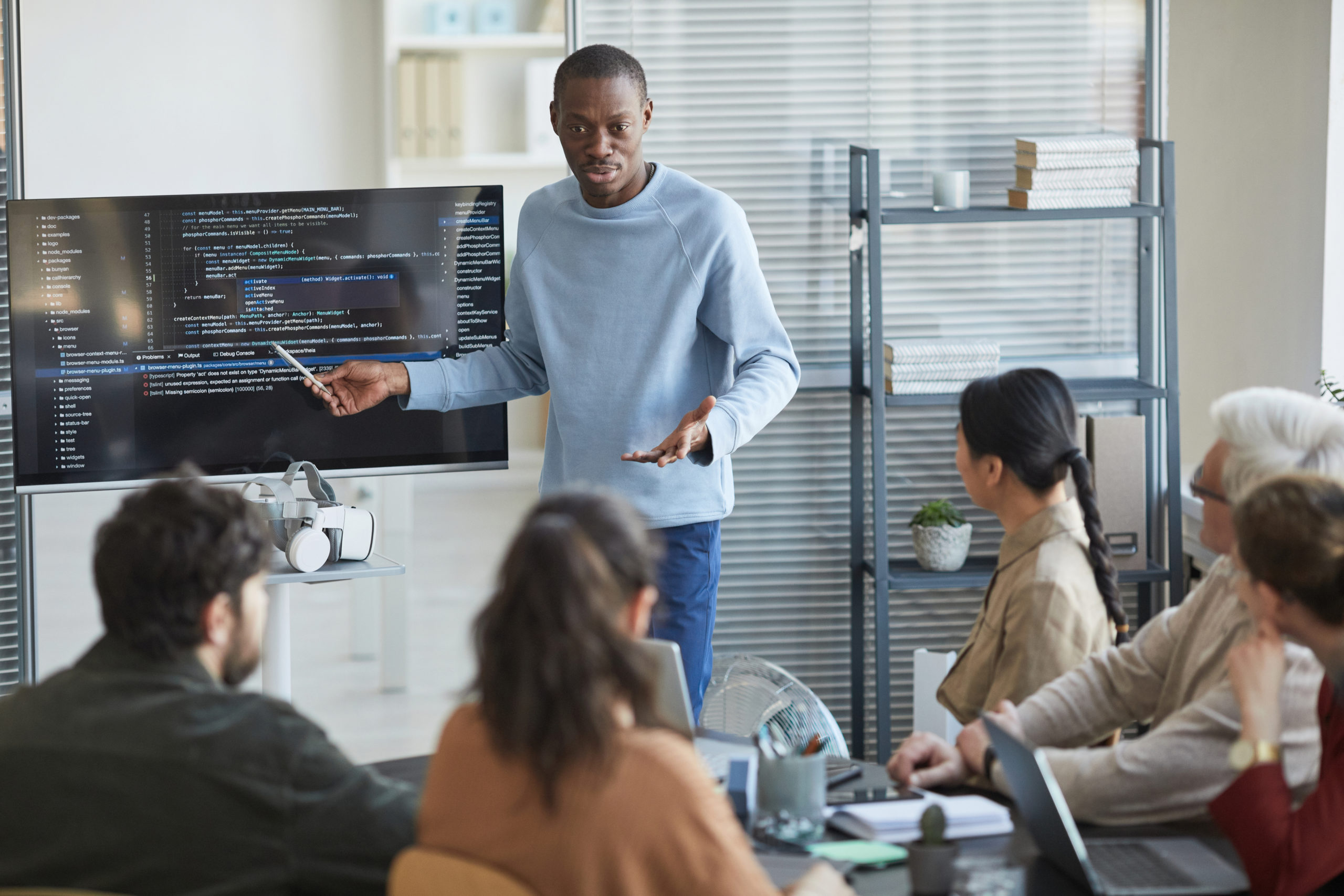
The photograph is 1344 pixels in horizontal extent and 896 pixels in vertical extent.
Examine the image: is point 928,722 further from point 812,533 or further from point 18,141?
point 18,141

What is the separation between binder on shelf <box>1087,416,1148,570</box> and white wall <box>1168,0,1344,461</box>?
0.44 meters

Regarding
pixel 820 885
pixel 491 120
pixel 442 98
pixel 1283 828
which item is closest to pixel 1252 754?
pixel 1283 828

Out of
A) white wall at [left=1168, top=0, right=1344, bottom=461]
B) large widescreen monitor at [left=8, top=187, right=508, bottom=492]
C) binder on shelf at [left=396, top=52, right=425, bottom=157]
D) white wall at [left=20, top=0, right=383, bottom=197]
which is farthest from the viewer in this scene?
binder on shelf at [left=396, top=52, right=425, bottom=157]

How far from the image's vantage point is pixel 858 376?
3316 mm

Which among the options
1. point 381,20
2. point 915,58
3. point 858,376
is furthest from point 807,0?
point 381,20

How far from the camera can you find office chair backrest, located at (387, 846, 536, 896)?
113 centimetres

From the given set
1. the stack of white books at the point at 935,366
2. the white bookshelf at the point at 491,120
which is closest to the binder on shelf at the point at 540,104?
the white bookshelf at the point at 491,120

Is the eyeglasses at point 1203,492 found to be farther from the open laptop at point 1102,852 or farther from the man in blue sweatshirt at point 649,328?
the man in blue sweatshirt at point 649,328

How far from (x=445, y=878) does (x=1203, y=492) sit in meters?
1.15

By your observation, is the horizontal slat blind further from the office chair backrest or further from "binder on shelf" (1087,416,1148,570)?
"binder on shelf" (1087,416,1148,570)

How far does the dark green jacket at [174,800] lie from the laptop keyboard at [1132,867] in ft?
2.53

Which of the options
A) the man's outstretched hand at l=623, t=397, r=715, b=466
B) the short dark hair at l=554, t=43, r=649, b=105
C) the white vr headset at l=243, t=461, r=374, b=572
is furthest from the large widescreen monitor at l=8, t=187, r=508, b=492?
the man's outstretched hand at l=623, t=397, r=715, b=466

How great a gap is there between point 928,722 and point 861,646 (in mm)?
672

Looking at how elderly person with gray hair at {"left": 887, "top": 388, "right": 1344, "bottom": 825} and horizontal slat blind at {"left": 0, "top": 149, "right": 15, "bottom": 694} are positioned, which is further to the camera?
horizontal slat blind at {"left": 0, "top": 149, "right": 15, "bottom": 694}
